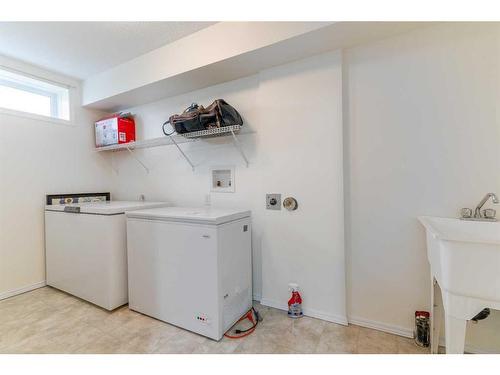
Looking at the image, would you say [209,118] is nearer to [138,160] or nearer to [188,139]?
[188,139]

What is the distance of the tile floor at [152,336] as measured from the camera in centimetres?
144

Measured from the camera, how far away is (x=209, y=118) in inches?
75.5

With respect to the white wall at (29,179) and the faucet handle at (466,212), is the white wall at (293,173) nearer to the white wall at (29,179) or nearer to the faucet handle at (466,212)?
the faucet handle at (466,212)

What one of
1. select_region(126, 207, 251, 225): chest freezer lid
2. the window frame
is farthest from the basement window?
select_region(126, 207, 251, 225): chest freezer lid

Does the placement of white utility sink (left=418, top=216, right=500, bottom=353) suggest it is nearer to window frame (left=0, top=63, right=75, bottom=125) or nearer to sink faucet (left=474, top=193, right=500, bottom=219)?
sink faucet (left=474, top=193, right=500, bottom=219)

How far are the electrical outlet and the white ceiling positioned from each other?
1.51m

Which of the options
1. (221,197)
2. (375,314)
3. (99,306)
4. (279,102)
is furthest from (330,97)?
(99,306)

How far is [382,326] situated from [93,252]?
238 cm

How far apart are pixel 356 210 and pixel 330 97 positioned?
2.86ft

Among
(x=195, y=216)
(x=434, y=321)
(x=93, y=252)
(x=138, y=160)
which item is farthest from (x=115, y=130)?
(x=434, y=321)

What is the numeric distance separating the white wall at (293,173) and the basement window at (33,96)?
1.74 metres

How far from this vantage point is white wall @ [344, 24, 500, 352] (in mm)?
1349

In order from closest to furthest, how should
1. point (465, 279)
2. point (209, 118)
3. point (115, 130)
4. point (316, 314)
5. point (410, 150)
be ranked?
1. point (465, 279)
2. point (410, 150)
3. point (316, 314)
4. point (209, 118)
5. point (115, 130)

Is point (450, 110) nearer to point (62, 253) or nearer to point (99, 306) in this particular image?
point (99, 306)
